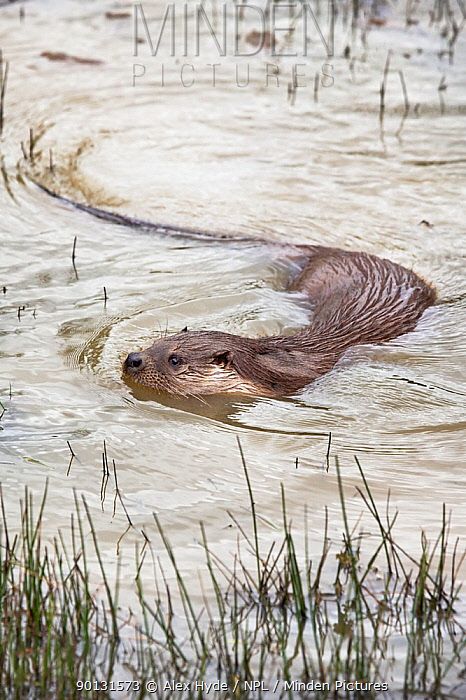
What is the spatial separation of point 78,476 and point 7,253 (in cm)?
258

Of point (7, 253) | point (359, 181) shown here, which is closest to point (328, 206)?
point (359, 181)

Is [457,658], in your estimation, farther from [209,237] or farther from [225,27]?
[225,27]

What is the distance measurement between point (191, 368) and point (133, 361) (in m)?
0.27

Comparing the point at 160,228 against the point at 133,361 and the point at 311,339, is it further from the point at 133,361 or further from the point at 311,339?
the point at 133,361

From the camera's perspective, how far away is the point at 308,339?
5.25 meters

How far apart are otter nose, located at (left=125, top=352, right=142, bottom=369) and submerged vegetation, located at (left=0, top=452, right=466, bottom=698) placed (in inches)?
71.7

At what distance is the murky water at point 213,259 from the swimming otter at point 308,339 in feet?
0.33

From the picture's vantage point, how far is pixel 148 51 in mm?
9633

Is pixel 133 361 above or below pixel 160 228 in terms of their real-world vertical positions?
below

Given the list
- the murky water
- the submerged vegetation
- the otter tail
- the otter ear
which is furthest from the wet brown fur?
the submerged vegetation

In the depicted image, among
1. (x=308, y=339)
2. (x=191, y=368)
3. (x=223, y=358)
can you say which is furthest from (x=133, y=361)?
(x=308, y=339)

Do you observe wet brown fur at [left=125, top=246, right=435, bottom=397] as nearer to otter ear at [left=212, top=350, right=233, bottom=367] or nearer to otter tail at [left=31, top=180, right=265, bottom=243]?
otter ear at [left=212, top=350, right=233, bottom=367]

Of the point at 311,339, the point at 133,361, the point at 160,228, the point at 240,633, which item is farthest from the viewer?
the point at 160,228

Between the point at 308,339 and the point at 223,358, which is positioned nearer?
the point at 223,358
